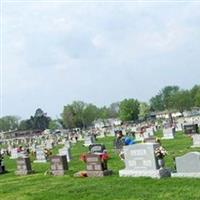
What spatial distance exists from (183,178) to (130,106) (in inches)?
5157

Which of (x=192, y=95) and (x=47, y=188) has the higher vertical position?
(x=192, y=95)

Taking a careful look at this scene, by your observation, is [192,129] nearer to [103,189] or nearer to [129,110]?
[103,189]

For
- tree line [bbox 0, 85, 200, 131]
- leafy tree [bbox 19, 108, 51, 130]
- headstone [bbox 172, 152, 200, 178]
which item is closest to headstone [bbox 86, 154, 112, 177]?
headstone [bbox 172, 152, 200, 178]

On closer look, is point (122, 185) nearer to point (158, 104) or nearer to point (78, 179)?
point (78, 179)

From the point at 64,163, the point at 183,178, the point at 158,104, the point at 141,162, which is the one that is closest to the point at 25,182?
the point at 64,163

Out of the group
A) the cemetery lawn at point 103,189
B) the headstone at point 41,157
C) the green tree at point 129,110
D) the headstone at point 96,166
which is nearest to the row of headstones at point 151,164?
the cemetery lawn at point 103,189

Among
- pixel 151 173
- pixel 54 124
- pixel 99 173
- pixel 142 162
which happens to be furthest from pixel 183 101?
pixel 151 173

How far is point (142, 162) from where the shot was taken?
17859mm

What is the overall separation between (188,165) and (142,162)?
203 cm

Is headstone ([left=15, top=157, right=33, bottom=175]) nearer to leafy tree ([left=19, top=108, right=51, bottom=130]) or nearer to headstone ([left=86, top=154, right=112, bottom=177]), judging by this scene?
headstone ([left=86, top=154, right=112, bottom=177])

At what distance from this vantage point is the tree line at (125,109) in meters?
146

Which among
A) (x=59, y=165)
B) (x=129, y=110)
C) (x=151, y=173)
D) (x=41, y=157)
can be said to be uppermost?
(x=129, y=110)

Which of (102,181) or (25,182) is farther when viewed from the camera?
(25,182)

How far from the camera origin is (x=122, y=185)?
54.0 ft
